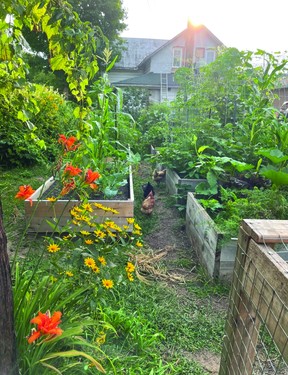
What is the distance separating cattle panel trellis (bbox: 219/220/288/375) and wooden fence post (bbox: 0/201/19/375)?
0.77 meters

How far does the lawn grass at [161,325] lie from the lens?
1463 mm

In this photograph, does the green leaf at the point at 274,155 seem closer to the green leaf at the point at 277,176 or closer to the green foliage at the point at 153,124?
the green leaf at the point at 277,176

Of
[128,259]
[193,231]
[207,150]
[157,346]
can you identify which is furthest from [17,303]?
[207,150]

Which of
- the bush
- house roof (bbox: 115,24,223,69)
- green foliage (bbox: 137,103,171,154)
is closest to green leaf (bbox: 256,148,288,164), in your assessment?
the bush

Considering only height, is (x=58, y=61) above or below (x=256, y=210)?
above

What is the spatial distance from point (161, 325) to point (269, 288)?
1.13 m

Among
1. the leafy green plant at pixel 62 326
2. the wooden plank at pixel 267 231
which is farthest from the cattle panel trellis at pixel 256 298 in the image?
A: the leafy green plant at pixel 62 326

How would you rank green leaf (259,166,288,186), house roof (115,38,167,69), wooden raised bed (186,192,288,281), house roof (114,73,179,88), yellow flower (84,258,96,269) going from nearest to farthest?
yellow flower (84,258,96,269) → wooden raised bed (186,192,288,281) → green leaf (259,166,288,186) → house roof (114,73,179,88) → house roof (115,38,167,69)

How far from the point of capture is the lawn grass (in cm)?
146

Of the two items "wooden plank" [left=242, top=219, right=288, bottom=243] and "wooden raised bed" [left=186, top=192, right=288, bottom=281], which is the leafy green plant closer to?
"wooden plank" [left=242, top=219, right=288, bottom=243]

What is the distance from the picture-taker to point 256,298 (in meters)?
0.94

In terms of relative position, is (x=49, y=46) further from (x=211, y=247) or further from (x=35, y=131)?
(x=35, y=131)

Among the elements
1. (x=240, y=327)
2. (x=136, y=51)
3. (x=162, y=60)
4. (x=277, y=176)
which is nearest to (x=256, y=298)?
(x=240, y=327)

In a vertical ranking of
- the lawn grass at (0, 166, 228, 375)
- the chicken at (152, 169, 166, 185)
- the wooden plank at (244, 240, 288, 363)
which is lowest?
the chicken at (152, 169, 166, 185)
